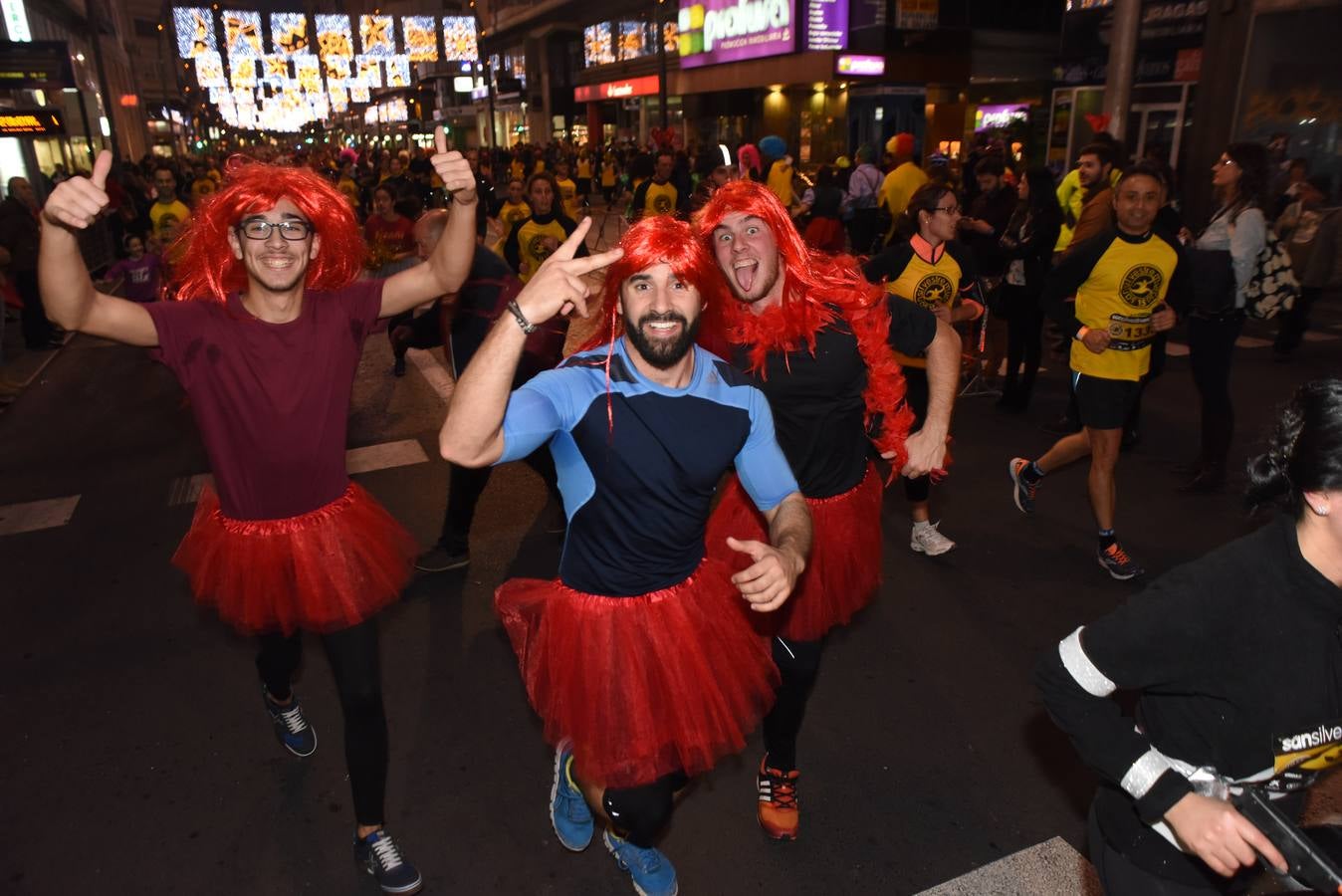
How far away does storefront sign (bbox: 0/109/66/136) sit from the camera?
17.3 m

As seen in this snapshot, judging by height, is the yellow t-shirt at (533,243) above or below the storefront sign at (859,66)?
below

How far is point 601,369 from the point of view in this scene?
8.64ft

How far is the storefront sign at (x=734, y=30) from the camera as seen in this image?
28.8 meters

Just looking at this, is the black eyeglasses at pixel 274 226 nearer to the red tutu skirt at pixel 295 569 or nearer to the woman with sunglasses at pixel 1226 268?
the red tutu skirt at pixel 295 569

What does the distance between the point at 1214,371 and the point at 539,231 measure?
5450 millimetres

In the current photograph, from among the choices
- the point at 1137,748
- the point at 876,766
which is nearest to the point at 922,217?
the point at 876,766

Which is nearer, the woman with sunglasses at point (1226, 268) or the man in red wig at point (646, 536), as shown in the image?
the man in red wig at point (646, 536)

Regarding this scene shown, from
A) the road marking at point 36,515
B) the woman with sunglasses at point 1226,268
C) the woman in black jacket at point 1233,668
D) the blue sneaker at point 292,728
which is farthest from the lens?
the road marking at point 36,515

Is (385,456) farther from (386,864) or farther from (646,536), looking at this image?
(646,536)

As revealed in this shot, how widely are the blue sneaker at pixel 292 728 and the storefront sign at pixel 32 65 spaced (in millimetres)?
20336

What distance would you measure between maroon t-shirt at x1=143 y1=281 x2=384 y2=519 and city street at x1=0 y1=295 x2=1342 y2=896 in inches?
52.9

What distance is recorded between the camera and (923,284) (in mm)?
5676

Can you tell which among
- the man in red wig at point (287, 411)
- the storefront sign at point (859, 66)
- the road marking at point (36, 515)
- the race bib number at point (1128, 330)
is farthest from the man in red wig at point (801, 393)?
the storefront sign at point (859, 66)

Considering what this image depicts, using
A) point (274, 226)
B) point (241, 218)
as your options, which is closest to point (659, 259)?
point (274, 226)
